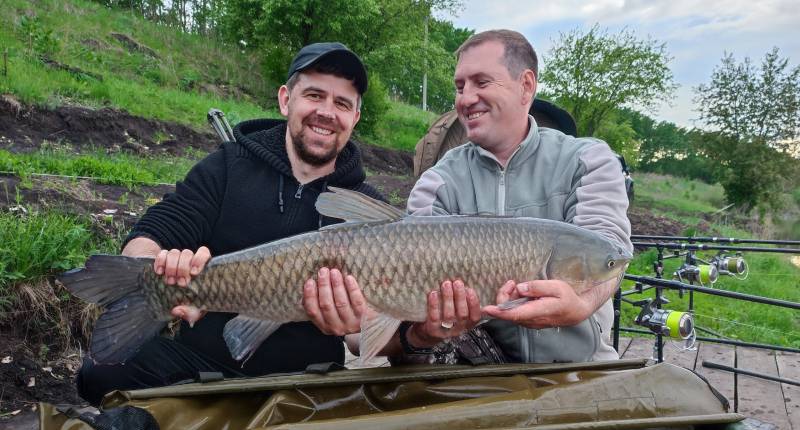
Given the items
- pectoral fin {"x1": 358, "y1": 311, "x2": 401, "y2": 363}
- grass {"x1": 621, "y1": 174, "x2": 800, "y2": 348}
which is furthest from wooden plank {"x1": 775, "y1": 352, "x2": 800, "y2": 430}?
pectoral fin {"x1": 358, "y1": 311, "x2": 401, "y2": 363}

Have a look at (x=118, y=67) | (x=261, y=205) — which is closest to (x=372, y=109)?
(x=118, y=67)

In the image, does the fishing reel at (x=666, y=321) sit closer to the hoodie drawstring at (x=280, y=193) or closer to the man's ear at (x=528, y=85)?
the man's ear at (x=528, y=85)

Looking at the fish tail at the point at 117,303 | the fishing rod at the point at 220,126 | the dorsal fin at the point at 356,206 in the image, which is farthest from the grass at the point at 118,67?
the dorsal fin at the point at 356,206

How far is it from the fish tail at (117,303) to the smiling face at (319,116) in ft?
2.71

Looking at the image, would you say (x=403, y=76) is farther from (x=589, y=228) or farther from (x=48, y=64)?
(x=589, y=228)

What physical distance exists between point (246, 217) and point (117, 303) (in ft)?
2.13

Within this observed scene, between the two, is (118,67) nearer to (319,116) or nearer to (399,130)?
(399,130)

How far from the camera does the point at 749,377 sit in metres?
3.66

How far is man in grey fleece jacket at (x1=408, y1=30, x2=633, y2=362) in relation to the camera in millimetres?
2031

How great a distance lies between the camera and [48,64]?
8.39 metres

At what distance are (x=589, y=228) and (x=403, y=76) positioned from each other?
1947cm

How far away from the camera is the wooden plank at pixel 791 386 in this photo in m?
3.09

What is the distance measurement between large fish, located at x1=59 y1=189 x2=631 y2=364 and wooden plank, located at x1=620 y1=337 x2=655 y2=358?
2516 mm

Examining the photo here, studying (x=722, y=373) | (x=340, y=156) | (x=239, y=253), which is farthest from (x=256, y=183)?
(x=722, y=373)
